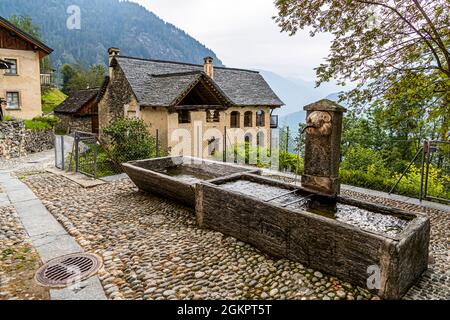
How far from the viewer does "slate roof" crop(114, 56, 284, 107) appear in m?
14.9

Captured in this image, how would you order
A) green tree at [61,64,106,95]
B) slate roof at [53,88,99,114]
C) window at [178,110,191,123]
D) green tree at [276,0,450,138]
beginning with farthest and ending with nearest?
green tree at [61,64,106,95] → slate roof at [53,88,99,114] → window at [178,110,191,123] → green tree at [276,0,450,138]

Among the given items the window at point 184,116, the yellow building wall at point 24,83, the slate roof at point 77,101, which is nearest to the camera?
the window at point 184,116

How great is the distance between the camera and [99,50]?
102 metres

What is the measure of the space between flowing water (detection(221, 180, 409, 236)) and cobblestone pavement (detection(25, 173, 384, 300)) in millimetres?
874

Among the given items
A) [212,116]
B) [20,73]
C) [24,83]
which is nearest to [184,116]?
[212,116]

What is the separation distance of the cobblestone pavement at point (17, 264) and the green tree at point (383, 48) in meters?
6.85

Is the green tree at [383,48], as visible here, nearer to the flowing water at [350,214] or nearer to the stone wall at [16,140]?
the flowing water at [350,214]

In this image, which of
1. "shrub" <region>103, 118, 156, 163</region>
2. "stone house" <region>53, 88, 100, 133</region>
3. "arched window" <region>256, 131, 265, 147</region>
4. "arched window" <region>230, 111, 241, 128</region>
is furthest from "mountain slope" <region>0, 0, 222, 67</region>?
"shrub" <region>103, 118, 156, 163</region>

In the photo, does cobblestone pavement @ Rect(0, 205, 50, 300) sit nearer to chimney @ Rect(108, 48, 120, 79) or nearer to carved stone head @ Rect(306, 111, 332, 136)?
carved stone head @ Rect(306, 111, 332, 136)

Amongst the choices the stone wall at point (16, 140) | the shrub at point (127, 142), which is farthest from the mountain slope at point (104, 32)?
the shrub at point (127, 142)

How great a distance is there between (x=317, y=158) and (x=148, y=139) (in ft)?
24.8

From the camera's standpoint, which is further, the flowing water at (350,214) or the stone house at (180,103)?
the stone house at (180,103)

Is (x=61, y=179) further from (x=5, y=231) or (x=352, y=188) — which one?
(x=352, y=188)

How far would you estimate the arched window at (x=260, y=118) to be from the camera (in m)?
23.5
